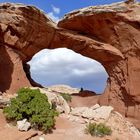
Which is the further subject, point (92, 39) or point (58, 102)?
point (92, 39)

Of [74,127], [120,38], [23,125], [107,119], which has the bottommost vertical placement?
[74,127]

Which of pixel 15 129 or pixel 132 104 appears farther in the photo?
pixel 132 104

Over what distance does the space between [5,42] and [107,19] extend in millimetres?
5308

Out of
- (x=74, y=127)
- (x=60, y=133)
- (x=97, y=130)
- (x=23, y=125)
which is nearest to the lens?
(x=23, y=125)

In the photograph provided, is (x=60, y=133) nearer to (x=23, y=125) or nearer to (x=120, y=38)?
(x=23, y=125)

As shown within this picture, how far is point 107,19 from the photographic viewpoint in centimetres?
1714

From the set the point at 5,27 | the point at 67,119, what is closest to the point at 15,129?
the point at 67,119

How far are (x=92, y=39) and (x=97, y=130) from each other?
7.58 m

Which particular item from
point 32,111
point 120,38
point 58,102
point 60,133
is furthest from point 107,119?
point 120,38

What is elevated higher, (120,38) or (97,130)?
(120,38)

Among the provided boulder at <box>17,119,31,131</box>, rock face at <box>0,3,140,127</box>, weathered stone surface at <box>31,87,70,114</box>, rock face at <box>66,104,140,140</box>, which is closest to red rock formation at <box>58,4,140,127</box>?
rock face at <box>0,3,140,127</box>

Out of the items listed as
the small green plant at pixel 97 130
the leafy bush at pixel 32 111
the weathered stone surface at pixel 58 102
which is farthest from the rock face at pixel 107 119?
the leafy bush at pixel 32 111

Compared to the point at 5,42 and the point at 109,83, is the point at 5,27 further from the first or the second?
the point at 109,83

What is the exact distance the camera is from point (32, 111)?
1184 centimetres
